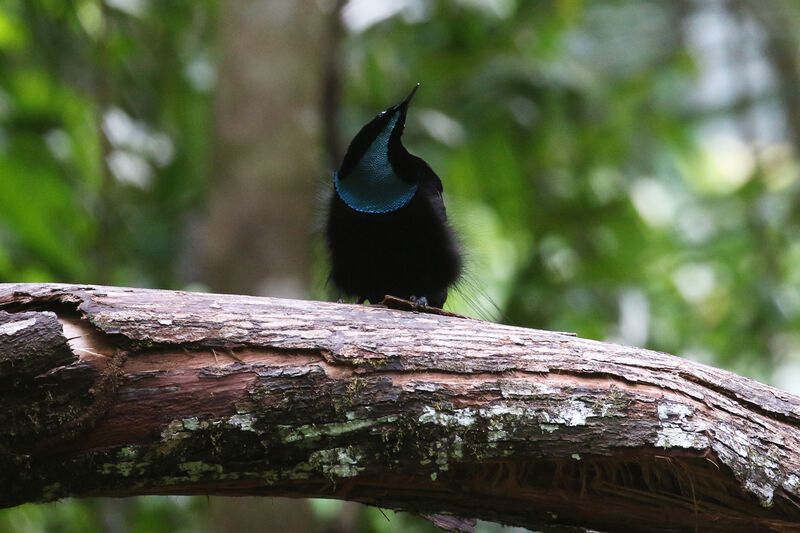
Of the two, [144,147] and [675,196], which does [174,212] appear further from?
[675,196]

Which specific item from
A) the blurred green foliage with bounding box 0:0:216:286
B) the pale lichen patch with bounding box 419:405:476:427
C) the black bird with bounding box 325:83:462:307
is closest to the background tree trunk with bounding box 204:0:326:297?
the blurred green foliage with bounding box 0:0:216:286

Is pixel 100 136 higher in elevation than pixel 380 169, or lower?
higher

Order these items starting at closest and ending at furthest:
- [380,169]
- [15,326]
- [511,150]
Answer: [15,326]
[380,169]
[511,150]

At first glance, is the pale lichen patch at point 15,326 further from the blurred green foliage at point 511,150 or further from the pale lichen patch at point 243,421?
the blurred green foliage at point 511,150

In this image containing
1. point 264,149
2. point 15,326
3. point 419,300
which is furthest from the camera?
point 264,149

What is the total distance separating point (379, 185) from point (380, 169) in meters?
0.07

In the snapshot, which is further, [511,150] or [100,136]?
[511,150]

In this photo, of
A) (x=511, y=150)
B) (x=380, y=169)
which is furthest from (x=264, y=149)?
(x=511, y=150)

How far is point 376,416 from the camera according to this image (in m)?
2.26

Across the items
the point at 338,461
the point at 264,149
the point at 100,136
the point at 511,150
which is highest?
the point at 511,150

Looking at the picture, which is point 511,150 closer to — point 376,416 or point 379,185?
point 379,185

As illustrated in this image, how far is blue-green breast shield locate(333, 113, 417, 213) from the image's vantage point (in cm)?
361

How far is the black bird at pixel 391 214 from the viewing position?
3604 millimetres

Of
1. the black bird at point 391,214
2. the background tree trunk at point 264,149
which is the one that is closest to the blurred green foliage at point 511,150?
the background tree trunk at point 264,149
